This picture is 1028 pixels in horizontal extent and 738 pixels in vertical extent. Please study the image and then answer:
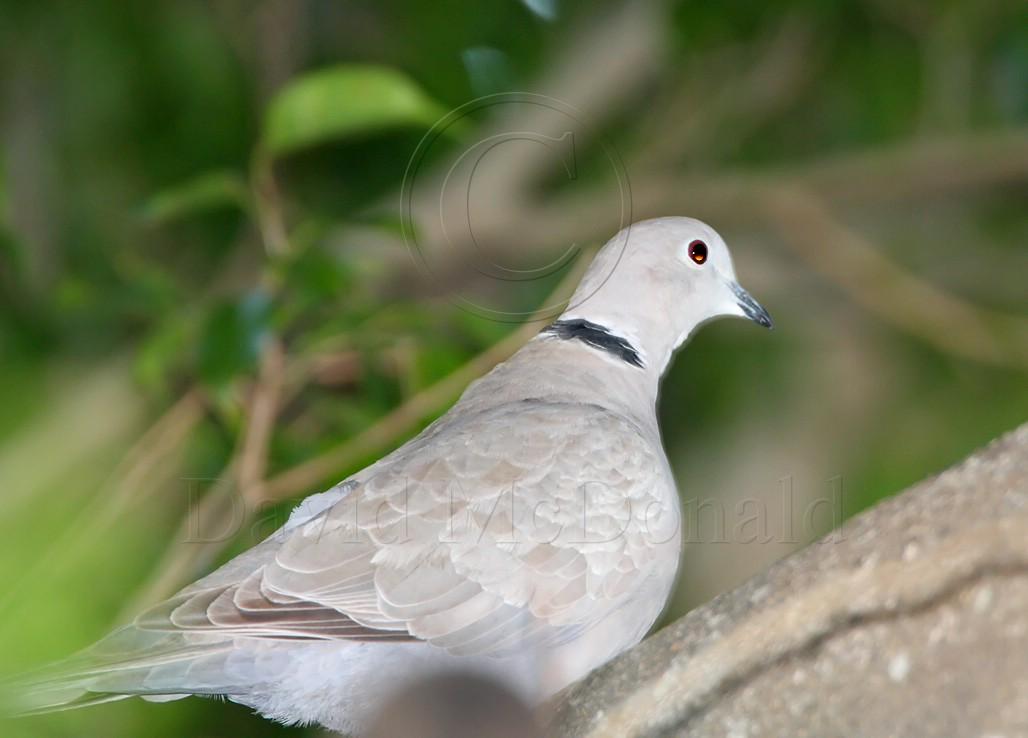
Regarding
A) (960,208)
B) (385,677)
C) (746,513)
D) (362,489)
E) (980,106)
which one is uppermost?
(362,489)

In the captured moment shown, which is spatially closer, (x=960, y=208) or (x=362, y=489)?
(x=362, y=489)

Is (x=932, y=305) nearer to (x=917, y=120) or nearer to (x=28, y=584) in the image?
(x=917, y=120)

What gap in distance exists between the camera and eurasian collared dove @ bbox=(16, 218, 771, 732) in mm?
1780

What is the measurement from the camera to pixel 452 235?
387cm

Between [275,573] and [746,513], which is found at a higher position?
[275,573]

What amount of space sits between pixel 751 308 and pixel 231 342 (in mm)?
958

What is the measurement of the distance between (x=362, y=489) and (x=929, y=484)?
83 centimetres

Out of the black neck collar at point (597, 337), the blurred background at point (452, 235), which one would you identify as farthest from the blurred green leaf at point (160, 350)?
the black neck collar at point (597, 337)

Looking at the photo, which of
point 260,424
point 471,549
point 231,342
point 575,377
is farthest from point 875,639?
point 260,424

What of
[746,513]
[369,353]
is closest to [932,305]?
[746,513]

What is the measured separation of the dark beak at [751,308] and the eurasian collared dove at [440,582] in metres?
0.42

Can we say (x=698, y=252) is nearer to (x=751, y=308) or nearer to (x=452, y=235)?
(x=751, y=308)

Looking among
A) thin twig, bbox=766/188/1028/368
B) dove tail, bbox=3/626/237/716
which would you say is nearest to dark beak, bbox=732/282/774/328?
dove tail, bbox=3/626/237/716

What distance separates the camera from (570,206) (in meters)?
3.95
